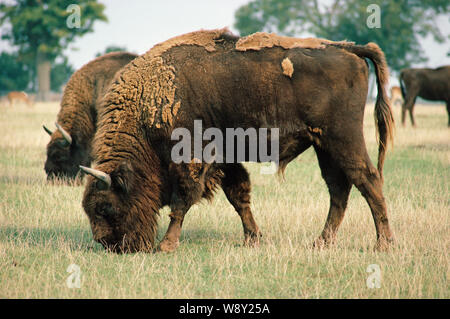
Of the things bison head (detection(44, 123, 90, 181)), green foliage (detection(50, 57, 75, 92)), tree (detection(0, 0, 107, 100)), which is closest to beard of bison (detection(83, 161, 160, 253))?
bison head (detection(44, 123, 90, 181))

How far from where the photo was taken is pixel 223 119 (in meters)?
5.83

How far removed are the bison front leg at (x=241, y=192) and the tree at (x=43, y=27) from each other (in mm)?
40718

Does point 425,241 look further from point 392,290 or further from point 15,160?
point 15,160

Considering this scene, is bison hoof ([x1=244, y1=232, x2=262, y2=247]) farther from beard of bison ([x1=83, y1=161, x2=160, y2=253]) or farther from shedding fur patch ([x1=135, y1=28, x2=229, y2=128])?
shedding fur patch ([x1=135, y1=28, x2=229, y2=128])

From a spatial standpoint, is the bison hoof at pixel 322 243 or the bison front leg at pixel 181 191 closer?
the bison front leg at pixel 181 191

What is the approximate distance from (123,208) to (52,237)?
142cm

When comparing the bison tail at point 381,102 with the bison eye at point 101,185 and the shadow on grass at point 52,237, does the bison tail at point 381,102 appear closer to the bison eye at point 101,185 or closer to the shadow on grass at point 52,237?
the bison eye at point 101,185

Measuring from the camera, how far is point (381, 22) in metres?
49.9

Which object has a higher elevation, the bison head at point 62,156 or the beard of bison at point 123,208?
the beard of bison at point 123,208

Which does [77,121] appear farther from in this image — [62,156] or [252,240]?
[252,240]

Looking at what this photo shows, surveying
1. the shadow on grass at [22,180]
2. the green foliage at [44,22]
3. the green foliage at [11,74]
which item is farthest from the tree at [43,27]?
the shadow on grass at [22,180]

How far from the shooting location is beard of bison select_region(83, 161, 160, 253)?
561 cm

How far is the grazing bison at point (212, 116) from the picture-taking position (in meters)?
5.69

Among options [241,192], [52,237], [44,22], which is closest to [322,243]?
[241,192]
